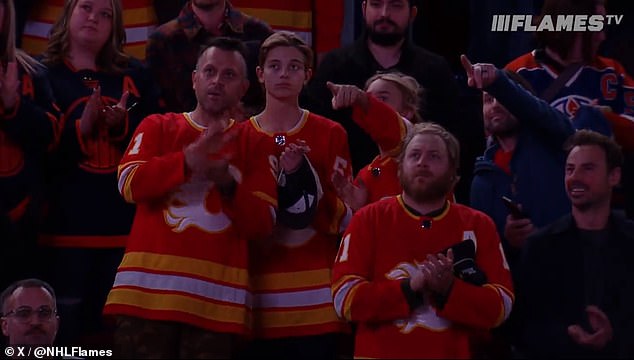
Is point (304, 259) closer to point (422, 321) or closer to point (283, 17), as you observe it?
point (422, 321)

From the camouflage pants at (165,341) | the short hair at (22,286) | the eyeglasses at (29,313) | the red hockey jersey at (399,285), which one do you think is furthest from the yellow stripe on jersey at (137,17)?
the red hockey jersey at (399,285)

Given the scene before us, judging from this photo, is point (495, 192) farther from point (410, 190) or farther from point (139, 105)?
point (139, 105)

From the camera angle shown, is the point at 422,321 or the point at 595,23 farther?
the point at 595,23

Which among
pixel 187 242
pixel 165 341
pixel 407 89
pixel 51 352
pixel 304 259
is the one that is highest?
pixel 407 89

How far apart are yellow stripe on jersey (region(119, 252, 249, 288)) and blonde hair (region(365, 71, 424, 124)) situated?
1157mm

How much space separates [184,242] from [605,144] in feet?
5.96

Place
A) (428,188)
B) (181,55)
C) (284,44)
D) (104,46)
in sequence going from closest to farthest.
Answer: (428,188) < (284,44) < (104,46) < (181,55)

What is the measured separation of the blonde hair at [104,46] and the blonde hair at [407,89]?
112 cm

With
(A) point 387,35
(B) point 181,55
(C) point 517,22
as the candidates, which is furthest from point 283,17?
(C) point 517,22

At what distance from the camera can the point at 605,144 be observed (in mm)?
5844

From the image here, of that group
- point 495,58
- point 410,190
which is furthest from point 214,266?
point 495,58

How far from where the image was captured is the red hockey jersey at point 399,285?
5.04m

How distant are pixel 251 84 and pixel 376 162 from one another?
2.78 ft

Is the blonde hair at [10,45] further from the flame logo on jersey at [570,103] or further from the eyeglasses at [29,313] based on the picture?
the flame logo on jersey at [570,103]
